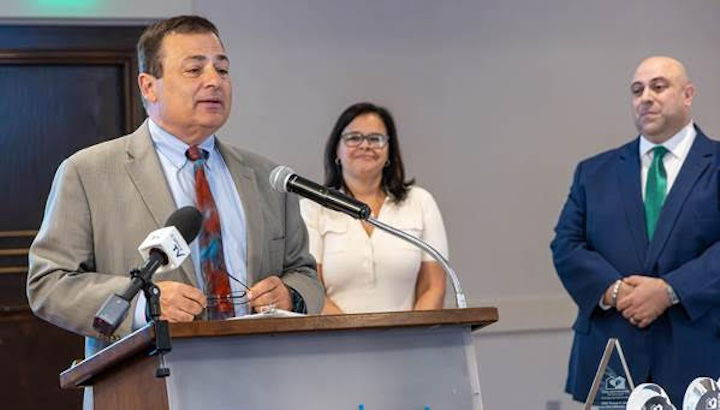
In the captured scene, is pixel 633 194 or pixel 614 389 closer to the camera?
pixel 614 389

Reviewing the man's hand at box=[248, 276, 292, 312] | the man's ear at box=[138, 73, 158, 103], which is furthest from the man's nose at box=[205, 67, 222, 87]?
the man's hand at box=[248, 276, 292, 312]

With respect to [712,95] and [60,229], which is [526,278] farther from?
[60,229]

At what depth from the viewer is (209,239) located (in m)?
3.23

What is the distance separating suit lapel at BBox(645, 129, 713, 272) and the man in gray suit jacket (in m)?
1.90

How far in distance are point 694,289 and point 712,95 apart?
6.57 feet

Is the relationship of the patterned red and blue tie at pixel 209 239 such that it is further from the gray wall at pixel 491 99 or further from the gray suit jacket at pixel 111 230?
the gray wall at pixel 491 99

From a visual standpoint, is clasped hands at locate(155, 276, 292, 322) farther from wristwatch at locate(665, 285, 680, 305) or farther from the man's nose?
wristwatch at locate(665, 285, 680, 305)

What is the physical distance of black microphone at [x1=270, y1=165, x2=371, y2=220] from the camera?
2.72m

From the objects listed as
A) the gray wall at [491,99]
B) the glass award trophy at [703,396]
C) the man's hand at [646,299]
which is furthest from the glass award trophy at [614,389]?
the gray wall at [491,99]

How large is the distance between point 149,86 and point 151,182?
29 cm

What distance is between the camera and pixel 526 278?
6.36m

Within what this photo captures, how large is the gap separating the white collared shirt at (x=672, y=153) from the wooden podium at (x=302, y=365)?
261 centimetres

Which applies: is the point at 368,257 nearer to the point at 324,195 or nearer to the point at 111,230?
the point at 111,230

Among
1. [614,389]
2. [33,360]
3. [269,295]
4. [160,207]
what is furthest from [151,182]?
[33,360]
